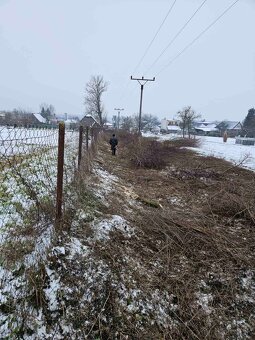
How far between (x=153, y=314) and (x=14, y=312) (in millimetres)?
1393

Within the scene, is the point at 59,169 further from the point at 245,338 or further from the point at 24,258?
the point at 245,338

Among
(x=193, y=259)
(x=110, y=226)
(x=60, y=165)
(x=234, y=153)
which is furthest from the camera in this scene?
(x=234, y=153)

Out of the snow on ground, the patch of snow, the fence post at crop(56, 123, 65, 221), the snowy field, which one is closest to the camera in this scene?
the fence post at crop(56, 123, 65, 221)

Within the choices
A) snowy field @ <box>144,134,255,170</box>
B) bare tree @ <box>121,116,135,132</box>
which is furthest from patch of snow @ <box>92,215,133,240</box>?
bare tree @ <box>121,116,135,132</box>

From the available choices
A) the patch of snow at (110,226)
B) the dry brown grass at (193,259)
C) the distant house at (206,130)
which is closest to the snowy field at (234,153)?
the dry brown grass at (193,259)

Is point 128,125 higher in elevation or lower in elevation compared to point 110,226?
higher

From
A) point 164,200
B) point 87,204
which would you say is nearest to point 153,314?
point 87,204

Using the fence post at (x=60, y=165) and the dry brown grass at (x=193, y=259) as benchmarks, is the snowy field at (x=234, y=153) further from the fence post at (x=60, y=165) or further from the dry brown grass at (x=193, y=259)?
the fence post at (x=60, y=165)

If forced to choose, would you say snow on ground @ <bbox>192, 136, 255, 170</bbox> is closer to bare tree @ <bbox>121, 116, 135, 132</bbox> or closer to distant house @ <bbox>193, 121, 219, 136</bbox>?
bare tree @ <bbox>121, 116, 135, 132</bbox>

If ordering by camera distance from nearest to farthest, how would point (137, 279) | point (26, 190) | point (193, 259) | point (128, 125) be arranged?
1. point (137, 279)
2. point (193, 259)
3. point (26, 190)
4. point (128, 125)

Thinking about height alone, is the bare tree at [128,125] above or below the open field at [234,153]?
above

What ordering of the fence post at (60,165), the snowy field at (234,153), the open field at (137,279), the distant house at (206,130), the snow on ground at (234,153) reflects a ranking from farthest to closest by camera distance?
the distant house at (206,130) → the snow on ground at (234,153) → the snowy field at (234,153) → the fence post at (60,165) → the open field at (137,279)

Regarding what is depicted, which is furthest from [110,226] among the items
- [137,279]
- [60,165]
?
[60,165]

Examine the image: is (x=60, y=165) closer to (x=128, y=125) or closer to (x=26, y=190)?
(x=26, y=190)
